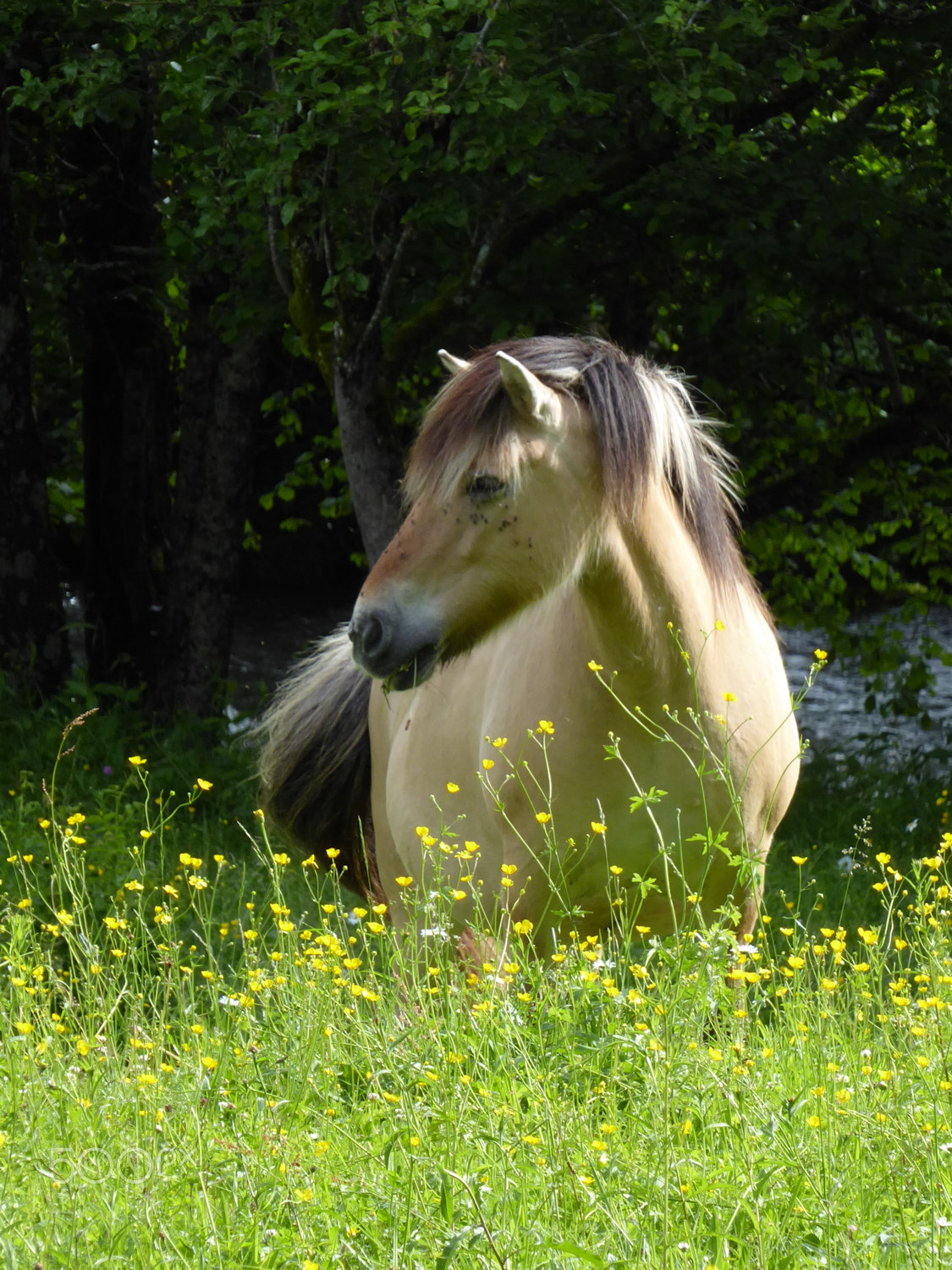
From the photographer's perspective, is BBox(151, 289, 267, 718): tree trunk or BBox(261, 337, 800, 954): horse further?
BBox(151, 289, 267, 718): tree trunk

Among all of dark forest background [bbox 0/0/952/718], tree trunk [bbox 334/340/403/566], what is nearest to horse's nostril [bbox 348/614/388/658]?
dark forest background [bbox 0/0/952/718]

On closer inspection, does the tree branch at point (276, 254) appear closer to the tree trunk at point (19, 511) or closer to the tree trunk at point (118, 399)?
the tree trunk at point (19, 511)

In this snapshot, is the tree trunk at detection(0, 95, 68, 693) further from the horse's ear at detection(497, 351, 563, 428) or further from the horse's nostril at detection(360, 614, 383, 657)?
the horse's ear at detection(497, 351, 563, 428)

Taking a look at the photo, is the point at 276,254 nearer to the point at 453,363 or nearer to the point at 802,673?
the point at 453,363

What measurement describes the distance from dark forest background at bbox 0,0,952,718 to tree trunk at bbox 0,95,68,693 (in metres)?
0.02

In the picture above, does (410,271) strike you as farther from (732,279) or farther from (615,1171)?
(615,1171)

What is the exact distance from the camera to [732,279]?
25.5ft

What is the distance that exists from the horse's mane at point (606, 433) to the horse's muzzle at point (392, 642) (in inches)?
13.4

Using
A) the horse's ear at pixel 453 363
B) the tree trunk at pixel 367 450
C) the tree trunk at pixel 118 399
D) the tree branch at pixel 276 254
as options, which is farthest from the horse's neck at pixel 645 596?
the tree trunk at pixel 118 399

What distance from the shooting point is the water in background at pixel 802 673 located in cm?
1123

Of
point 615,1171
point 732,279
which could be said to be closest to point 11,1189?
point 615,1171

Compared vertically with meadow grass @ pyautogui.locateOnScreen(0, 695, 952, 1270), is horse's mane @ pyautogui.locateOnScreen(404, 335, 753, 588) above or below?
above

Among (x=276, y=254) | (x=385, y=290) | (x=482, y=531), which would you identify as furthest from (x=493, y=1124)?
(x=276, y=254)

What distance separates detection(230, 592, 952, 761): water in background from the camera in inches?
442
